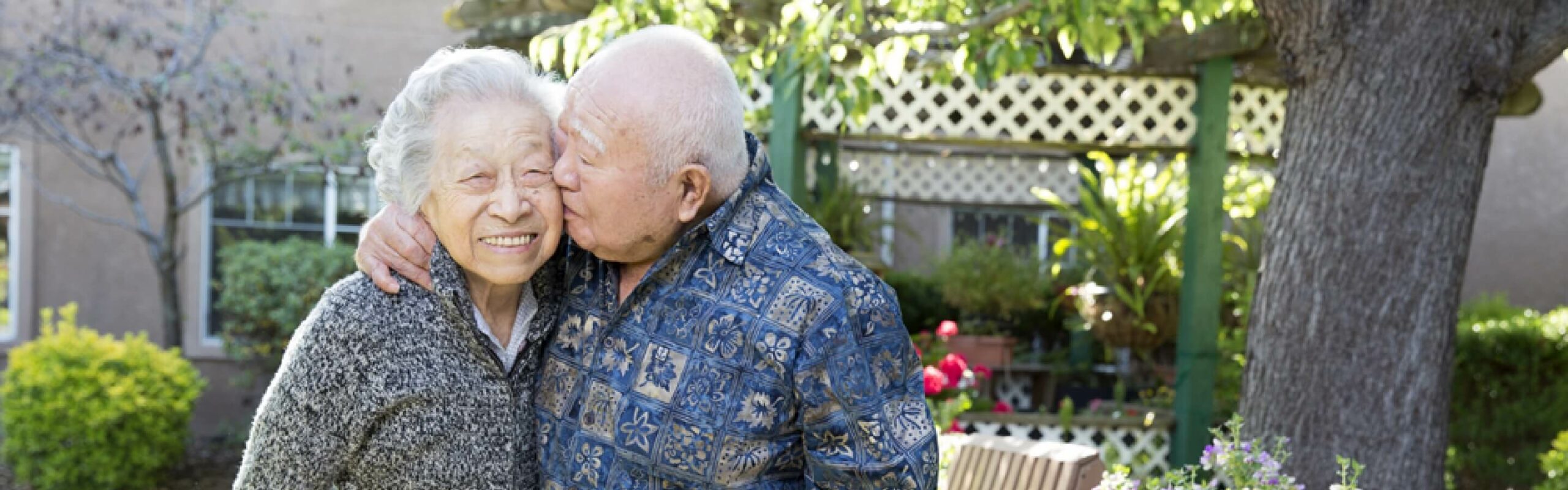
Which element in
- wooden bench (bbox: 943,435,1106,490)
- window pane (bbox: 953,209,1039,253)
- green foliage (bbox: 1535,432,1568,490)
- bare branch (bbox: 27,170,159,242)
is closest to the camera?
wooden bench (bbox: 943,435,1106,490)

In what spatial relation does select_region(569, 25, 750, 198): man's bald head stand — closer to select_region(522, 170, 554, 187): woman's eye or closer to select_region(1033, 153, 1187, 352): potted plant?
select_region(522, 170, 554, 187): woman's eye

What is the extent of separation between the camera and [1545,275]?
10.3 m

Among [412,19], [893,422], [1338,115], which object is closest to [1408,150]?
[1338,115]

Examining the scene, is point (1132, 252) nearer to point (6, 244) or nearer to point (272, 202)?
point (272, 202)

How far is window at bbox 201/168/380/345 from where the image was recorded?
934 centimetres

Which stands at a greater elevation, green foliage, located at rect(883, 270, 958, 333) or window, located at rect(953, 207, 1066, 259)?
window, located at rect(953, 207, 1066, 259)

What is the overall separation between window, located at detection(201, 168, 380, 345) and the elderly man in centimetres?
785

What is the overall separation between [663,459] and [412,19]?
8.06m

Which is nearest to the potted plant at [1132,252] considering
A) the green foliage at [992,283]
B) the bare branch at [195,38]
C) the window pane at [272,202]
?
the green foliage at [992,283]

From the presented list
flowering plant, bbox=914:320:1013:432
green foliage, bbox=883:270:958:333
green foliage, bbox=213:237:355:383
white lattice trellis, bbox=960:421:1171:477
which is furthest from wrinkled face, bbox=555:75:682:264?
green foliage, bbox=883:270:958:333

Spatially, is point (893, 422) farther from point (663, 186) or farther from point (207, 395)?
point (207, 395)

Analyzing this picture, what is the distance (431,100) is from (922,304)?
7.60 meters

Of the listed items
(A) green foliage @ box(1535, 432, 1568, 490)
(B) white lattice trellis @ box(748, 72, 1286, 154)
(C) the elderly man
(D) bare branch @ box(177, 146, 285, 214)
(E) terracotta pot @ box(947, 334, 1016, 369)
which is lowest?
(E) terracotta pot @ box(947, 334, 1016, 369)

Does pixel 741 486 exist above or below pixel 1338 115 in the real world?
below
